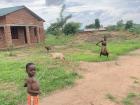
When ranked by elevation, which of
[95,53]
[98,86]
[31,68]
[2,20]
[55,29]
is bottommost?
[95,53]

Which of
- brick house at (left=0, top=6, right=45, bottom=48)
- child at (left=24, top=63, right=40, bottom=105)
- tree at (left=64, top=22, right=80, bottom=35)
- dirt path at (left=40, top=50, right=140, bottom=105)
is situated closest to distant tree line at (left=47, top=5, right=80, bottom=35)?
tree at (left=64, top=22, right=80, bottom=35)

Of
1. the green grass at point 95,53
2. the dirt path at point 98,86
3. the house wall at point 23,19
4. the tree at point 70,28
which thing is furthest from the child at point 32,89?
the tree at point 70,28

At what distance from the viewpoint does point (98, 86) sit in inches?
466

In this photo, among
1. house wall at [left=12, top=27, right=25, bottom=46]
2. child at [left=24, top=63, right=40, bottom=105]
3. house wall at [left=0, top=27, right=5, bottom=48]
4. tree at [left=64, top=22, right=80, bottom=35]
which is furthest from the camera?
tree at [left=64, top=22, right=80, bottom=35]

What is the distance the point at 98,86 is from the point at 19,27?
2536 cm

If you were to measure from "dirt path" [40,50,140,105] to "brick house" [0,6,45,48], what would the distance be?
17.4 m

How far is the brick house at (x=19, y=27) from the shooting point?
32.4 meters

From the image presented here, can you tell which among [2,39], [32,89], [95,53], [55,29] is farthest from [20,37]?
[32,89]

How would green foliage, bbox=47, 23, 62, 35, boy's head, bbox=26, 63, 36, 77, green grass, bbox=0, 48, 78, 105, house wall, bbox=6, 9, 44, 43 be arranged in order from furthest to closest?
green foliage, bbox=47, 23, 62, 35 → house wall, bbox=6, 9, 44, 43 → green grass, bbox=0, 48, 78, 105 → boy's head, bbox=26, 63, 36, 77

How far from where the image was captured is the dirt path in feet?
32.8

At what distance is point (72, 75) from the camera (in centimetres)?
1328

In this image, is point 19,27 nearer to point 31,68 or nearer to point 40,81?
point 40,81

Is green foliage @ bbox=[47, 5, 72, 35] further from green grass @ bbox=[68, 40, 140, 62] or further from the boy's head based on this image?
the boy's head

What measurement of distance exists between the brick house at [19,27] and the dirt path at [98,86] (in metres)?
17.4
